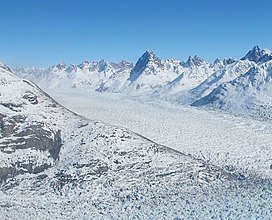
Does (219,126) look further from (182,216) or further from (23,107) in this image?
(182,216)

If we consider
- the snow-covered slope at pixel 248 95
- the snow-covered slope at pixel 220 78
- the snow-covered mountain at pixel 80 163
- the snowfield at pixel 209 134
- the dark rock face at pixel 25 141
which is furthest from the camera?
the snow-covered slope at pixel 220 78

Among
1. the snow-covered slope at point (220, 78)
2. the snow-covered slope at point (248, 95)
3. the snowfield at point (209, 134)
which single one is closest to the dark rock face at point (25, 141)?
the snowfield at point (209, 134)

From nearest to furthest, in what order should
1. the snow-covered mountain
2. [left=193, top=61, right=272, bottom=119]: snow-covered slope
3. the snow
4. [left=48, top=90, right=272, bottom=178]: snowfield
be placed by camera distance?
1. the snow
2. the snow-covered mountain
3. [left=48, top=90, right=272, bottom=178]: snowfield
4. [left=193, top=61, right=272, bottom=119]: snow-covered slope

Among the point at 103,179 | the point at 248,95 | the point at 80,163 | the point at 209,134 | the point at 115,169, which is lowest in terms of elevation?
the point at 103,179

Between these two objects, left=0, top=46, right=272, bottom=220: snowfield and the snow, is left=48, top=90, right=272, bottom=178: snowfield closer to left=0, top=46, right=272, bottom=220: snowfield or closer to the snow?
left=0, top=46, right=272, bottom=220: snowfield

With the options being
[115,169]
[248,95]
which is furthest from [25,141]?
[248,95]

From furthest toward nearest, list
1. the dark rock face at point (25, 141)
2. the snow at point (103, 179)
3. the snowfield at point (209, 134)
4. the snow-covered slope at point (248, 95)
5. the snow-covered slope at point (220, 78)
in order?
the snow-covered slope at point (220, 78), the snow-covered slope at point (248, 95), the snowfield at point (209, 134), the dark rock face at point (25, 141), the snow at point (103, 179)

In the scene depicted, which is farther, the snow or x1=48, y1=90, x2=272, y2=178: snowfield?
x1=48, y1=90, x2=272, y2=178: snowfield

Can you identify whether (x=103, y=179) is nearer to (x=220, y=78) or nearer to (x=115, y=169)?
(x=115, y=169)

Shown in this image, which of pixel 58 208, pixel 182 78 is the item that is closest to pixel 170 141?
pixel 58 208

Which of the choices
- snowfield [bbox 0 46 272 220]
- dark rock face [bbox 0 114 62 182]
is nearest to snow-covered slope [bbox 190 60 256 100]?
snowfield [bbox 0 46 272 220]

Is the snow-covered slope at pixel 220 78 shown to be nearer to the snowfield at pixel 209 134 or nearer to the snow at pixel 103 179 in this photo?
the snowfield at pixel 209 134
